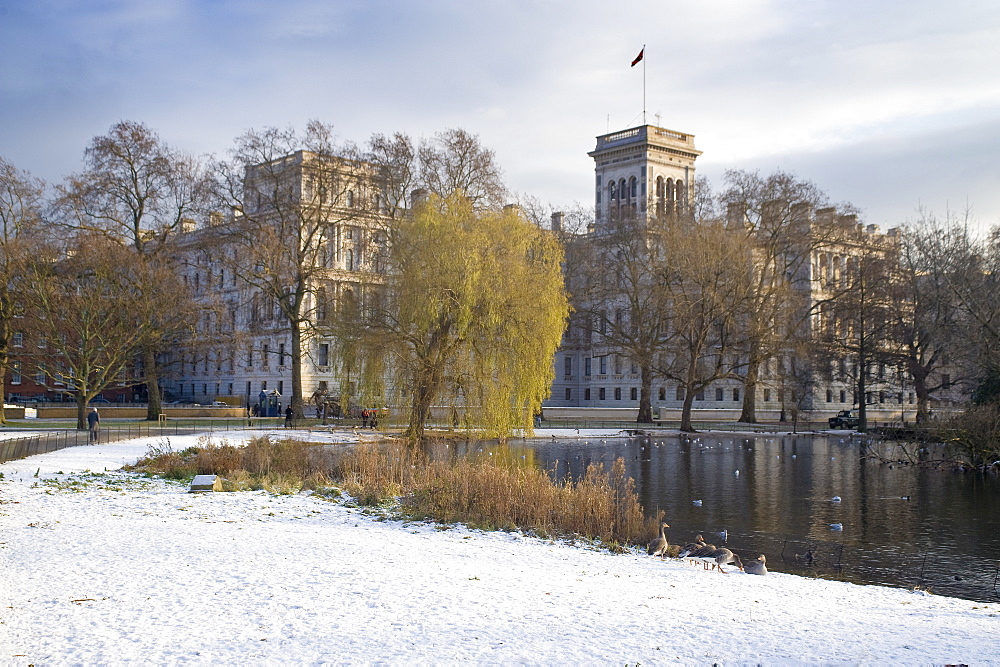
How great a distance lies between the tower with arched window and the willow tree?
69.6m

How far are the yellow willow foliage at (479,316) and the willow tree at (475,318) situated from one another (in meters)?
0.03

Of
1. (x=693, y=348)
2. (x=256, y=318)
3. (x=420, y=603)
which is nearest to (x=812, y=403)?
(x=693, y=348)

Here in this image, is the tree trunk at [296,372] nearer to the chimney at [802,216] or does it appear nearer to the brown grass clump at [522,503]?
the brown grass clump at [522,503]

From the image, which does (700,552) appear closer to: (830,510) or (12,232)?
(830,510)

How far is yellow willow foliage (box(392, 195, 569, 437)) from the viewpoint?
32281mm

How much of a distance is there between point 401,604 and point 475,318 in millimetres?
22578

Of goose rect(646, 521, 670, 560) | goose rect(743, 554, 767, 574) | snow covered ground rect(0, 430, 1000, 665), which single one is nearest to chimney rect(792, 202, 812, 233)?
goose rect(646, 521, 670, 560)

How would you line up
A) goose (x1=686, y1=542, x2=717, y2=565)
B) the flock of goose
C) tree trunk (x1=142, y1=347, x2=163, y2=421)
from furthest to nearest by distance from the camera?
tree trunk (x1=142, y1=347, x2=163, y2=421) → goose (x1=686, y1=542, x2=717, y2=565) → the flock of goose

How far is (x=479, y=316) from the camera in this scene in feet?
107

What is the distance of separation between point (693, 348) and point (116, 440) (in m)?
33.3

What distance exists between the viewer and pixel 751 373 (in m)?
60.4

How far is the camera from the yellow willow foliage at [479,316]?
3228 centimetres

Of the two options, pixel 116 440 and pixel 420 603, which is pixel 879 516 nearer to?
pixel 420 603

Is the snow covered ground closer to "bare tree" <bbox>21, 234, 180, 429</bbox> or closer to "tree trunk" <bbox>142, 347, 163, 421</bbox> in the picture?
"bare tree" <bbox>21, 234, 180, 429</bbox>
